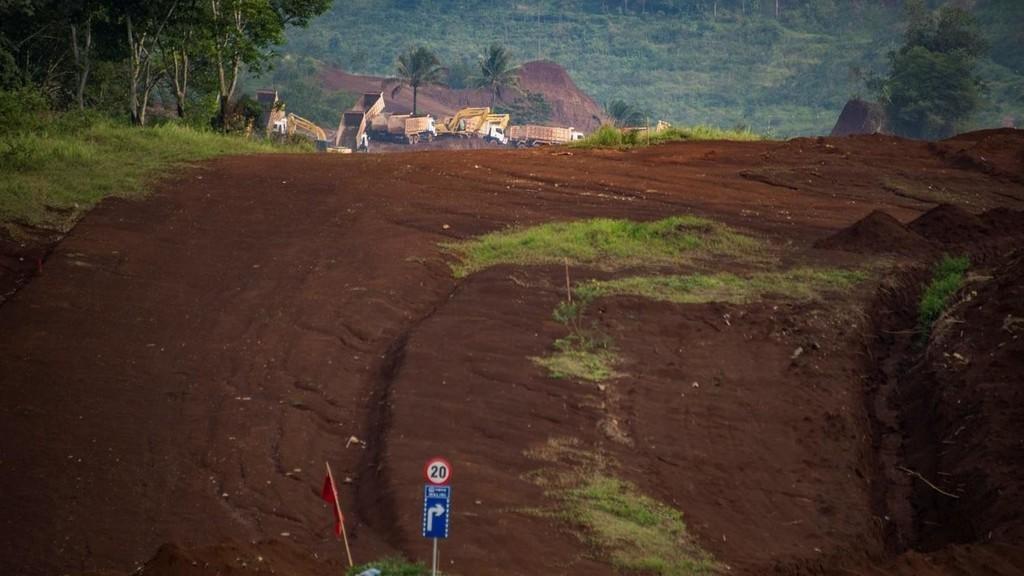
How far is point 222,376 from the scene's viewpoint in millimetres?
14477

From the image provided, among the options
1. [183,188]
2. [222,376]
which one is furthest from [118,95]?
[222,376]

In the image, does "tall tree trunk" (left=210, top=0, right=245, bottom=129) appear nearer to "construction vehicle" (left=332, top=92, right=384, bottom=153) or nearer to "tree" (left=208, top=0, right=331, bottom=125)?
"tree" (left=208, top=0, right=331, bottom=125)

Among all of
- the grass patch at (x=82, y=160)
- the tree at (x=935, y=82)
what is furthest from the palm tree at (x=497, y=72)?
the grass patch at (x=82, y=160)

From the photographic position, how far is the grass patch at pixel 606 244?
18797 mm

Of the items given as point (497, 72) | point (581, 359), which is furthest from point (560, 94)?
point (581, 359)

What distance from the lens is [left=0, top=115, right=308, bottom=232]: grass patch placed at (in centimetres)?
2025

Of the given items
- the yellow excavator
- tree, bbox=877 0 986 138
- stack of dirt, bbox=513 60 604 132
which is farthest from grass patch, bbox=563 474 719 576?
stack of dirt, bbox=513 60 604 132

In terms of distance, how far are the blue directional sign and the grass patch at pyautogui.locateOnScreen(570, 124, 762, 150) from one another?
19399mm

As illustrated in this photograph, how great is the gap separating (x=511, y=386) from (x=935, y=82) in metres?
52.9

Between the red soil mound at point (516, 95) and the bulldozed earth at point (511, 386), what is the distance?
5990 cm

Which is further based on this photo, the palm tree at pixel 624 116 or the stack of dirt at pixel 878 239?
the palm tree at pixel 624 116

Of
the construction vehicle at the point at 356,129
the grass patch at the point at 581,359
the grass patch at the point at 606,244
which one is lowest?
the construction vehicle at the point at 356,129

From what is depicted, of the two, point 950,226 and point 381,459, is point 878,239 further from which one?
point 381,459

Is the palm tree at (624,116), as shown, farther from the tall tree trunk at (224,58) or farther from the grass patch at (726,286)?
the grass patch at (726,286)
